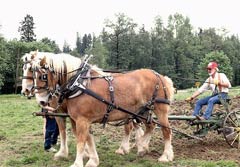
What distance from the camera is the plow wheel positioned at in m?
8.80

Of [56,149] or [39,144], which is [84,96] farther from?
[39,144]

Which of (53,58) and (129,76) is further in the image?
(129,76)

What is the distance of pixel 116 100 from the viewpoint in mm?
7270

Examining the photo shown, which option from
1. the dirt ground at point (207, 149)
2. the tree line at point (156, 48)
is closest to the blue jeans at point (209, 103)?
the dirt ground at point (207, 149)

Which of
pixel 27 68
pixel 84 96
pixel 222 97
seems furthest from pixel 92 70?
pixel 222 97

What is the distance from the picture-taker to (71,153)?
8.64 m

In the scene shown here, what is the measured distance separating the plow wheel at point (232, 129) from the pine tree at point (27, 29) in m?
70.2

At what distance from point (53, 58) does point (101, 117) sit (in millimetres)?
1411

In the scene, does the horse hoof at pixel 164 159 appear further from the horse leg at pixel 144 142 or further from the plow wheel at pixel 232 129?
the plow wheel at pixel 232 129

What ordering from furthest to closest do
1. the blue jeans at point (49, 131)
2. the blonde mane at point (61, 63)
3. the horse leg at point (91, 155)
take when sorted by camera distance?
1. the blue jeans at point (49, 131)
2. the horse leg at point (91, 155)
3. the blonde mane at point (61, 63)

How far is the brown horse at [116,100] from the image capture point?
22.6 ft

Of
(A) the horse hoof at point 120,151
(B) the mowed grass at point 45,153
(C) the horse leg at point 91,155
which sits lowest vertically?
(B) the mowed grass at point 45,153

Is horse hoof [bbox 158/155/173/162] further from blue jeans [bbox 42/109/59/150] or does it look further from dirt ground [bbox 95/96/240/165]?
blue jeans [bbox 42/109/59/150]

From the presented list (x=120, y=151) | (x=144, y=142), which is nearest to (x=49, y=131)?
(x=120, y=151)
